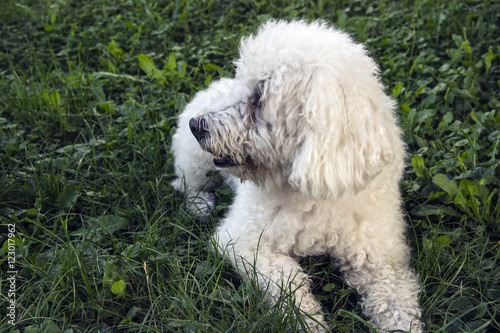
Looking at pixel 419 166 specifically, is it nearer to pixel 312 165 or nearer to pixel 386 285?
pixel 386 285

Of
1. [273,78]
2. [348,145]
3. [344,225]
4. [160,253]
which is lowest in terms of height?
[160,253]

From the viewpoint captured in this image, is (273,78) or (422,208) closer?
(273,78)

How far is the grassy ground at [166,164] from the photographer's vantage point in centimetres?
214

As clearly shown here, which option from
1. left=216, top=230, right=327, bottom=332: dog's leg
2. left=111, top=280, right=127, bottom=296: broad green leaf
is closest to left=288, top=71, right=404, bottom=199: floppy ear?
left=216, top=230, right=327, bottom=332: dog's leg

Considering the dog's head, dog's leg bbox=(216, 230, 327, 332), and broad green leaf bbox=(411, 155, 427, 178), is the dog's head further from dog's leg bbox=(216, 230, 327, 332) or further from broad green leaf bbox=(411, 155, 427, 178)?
broad green leaf bbox=(411, 155, 427, 178)

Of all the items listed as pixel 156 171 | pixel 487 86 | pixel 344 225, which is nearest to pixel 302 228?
pixel 344 225

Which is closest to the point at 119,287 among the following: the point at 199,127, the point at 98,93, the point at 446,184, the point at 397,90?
the point at 199,127

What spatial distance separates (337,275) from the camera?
2.43 metres

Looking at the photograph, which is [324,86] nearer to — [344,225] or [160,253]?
[344,225]

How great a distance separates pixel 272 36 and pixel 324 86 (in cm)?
43

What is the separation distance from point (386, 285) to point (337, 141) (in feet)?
2.56

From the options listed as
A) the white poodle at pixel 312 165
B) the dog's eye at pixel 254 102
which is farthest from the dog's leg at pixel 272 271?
the dog's eye at pixel 254 102

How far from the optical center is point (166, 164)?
322 centimetres

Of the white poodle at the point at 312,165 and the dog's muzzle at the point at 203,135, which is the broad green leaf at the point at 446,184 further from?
the dog's muzzle at the point at 203,135
